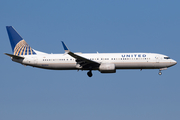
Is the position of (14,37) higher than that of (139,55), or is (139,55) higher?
(14,37)

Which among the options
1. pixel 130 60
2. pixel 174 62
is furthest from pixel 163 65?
pixel 130 60

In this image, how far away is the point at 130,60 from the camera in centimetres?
5372

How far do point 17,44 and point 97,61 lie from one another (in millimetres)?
14977

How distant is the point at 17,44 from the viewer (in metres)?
58.4

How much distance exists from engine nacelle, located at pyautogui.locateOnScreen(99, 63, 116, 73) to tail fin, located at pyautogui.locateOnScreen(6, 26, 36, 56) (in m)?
13.0

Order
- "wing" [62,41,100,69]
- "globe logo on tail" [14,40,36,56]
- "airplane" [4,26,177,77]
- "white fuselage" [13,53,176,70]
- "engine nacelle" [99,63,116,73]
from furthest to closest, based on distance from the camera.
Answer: "globe logo on tail" [14,40,36,56], "white fuselage" [13,53,176,70], "airplane" [4,26,177,77], "engine nacelle" [99,63,116,73], "wing" [62,41,100,69]

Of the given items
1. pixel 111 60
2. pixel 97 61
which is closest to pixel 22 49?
pixel 97 61

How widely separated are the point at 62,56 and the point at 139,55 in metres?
13.0

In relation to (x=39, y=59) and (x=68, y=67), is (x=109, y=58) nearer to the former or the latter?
(x=68, y=67)

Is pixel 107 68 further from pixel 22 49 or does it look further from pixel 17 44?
pixel 17 44

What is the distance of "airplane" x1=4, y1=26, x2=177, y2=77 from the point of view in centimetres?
5369

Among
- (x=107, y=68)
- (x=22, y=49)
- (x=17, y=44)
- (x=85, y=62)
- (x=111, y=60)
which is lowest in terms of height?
(x=107, y=68)

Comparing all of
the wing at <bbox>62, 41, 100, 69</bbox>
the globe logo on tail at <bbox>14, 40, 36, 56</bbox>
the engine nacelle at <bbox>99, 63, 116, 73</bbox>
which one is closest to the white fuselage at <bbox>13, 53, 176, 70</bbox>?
the wing at <bbox>62, 41, 100, 69</bbox>

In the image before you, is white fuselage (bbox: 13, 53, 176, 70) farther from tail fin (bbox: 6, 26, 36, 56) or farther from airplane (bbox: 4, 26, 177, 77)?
tail fin (bbox: 6, 26, 36, 56)
